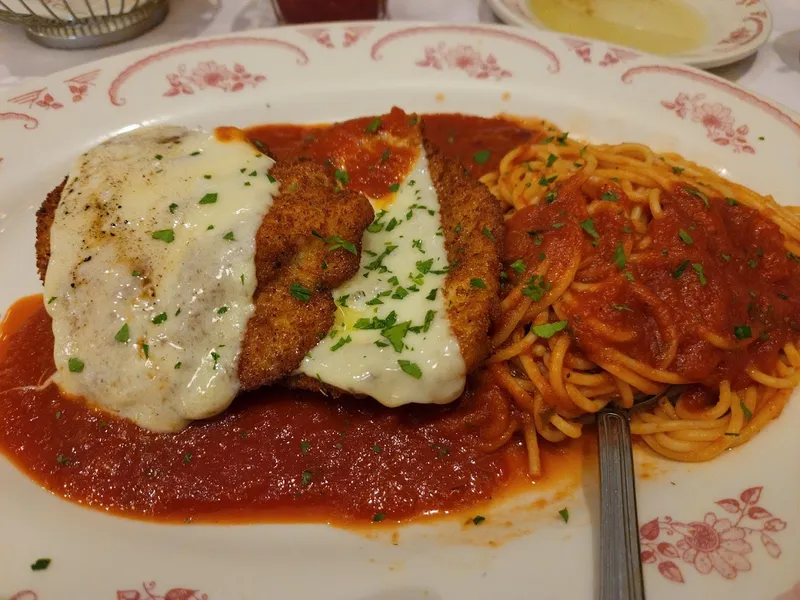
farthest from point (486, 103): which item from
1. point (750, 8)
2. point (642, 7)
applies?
point (750, 8)

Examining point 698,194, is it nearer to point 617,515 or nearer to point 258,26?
point 617,515

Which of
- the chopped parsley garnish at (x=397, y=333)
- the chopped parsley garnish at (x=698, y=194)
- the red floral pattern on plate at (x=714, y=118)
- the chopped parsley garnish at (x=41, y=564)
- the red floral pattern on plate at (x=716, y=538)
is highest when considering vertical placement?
the chopped parsley garnish at (x=698, y=194)

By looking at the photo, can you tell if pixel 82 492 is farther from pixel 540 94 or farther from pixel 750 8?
pixel 750 8

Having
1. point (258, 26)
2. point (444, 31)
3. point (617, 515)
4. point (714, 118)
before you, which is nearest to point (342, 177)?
point (444, 31)

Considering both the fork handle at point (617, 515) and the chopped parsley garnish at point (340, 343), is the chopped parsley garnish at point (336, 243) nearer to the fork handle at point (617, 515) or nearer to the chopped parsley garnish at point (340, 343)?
the chopped parsley garnish at point (340, 343)

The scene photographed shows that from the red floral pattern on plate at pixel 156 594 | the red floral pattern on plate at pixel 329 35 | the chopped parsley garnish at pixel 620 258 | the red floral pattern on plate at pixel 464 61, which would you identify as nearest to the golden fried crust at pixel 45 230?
the red floral pattern on plate at pixel 156 594

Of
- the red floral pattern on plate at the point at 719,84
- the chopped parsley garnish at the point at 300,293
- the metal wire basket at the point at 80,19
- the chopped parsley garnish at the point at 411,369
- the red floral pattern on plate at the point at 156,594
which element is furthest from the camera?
the metal wire basket at the point at 80,19

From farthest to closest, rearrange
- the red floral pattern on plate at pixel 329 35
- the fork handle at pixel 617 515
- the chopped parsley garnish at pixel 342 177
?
the red floral pattern on plate at pixel 329 35 → the chopped parsley garnish at pixel 342 177 → the fork handle at pixel 617 515
